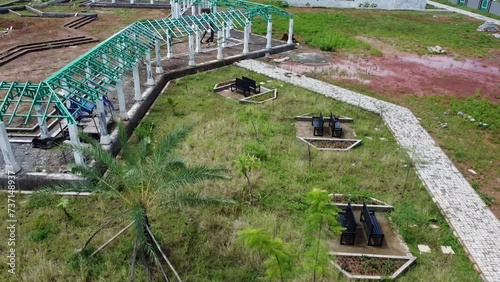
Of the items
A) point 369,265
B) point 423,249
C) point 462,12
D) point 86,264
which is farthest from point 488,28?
point 86,264

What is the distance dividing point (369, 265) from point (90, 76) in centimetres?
960

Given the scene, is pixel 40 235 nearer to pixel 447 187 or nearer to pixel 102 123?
pixel 102 123

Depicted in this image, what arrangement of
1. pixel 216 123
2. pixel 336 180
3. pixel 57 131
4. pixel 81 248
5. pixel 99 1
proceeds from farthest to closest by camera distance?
pixel 99 1 → pixel 216 123 → pixel 57 131 → pixel 336 180 → pixel 81 248

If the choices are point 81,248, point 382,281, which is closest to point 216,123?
point 81,248

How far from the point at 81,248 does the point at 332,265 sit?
566 centimetres

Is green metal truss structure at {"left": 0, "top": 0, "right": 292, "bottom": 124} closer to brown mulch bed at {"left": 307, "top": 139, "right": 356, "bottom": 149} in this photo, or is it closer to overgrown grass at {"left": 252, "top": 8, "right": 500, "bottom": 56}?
brown mulch bed at {"left": 307, "top": 139, "right": 356, "bottom": 149}

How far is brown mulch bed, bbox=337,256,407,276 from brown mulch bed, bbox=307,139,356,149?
5.31 meters

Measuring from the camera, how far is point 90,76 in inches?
471

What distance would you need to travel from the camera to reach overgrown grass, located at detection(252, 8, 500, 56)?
87.2 ft

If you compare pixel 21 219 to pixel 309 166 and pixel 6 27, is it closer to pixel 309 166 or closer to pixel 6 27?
pixel 309 166

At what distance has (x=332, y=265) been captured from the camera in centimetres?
845

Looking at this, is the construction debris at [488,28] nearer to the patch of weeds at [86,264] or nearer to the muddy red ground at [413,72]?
the muddy red ground at [413,72]

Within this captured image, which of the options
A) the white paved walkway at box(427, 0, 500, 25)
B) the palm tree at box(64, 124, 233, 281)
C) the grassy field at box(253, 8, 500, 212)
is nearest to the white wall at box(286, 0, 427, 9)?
the grassy field at box(253, 8, 500, 212)

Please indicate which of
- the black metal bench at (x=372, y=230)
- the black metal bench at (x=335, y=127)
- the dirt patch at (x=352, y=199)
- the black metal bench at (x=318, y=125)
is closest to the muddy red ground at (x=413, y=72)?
the black metal bench at (x=335, y=127)
